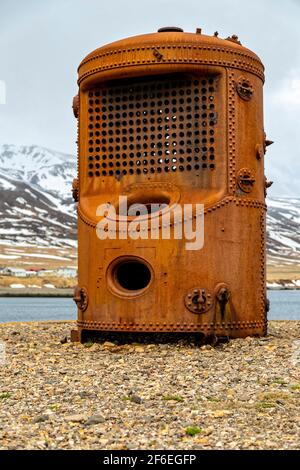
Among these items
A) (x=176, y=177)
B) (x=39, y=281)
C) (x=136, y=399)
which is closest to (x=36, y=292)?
(x=39, y=281)

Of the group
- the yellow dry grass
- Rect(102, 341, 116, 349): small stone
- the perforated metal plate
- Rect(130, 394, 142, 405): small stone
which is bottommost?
Rect(130, 394, 142, 405): small stone

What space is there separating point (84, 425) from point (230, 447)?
5.64 feet

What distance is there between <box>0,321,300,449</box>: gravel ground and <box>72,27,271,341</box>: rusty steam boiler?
2.35ft

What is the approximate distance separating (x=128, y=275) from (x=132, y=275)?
0.15m

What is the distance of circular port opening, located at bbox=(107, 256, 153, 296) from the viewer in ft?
44.2

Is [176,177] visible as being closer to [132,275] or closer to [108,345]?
[132,275]

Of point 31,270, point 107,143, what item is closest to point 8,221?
point 31,270

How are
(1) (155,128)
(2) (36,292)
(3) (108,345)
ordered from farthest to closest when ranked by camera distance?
(2) (36,292)
(1) (155,128)
(3) (108,345)

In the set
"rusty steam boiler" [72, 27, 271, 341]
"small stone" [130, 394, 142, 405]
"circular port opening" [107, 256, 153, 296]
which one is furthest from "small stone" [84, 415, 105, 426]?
"circular port opening" [107, 256, 153, 296]

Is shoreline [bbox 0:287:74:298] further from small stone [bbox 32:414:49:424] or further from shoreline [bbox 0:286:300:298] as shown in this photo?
small stone [bbox 32:414:49:424]

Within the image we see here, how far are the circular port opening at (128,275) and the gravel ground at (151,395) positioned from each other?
1.00 metres

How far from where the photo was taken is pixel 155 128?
1399cm

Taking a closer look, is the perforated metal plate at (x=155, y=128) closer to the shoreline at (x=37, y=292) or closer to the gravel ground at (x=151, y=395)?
the gravel ground at (x=151, y=395)

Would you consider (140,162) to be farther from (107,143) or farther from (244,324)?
(244,324)
